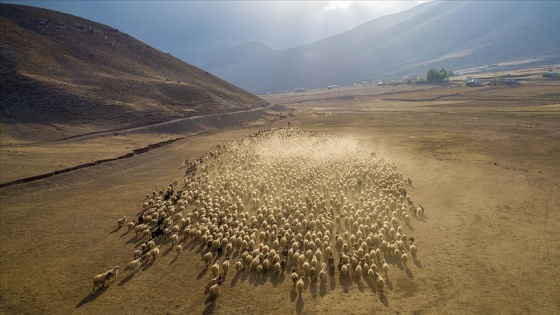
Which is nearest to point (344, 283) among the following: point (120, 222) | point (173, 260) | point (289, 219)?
point (289, 219)

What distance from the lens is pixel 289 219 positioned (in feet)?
77.1

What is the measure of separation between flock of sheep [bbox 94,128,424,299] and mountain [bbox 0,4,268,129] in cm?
3844

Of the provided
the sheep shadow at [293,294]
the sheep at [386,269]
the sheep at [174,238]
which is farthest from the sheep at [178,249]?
the sheep at [386,269]

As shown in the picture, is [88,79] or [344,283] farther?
[88,79]

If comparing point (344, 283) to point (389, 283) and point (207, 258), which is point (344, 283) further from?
point (207, 258)

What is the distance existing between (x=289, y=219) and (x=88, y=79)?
3024 inches

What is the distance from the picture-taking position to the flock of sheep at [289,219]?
57.1ft

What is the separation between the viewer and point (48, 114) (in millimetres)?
59031

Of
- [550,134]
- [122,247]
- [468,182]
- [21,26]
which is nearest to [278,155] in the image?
[468,182]

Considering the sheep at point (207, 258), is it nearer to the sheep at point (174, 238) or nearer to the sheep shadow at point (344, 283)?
the sheep at point (174, 238)

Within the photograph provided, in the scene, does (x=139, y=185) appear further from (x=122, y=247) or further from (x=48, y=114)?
(x=48, y=114)

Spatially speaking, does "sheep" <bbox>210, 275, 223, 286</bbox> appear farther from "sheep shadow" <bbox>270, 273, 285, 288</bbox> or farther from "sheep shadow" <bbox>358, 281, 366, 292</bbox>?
"sheep shadow" <bbox>358, 281, 366, 292</bbox>

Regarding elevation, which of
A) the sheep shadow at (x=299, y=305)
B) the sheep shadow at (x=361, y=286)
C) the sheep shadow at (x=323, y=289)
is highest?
the sheep shadow at (x=299, y=305)

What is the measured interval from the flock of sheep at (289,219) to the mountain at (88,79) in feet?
126
